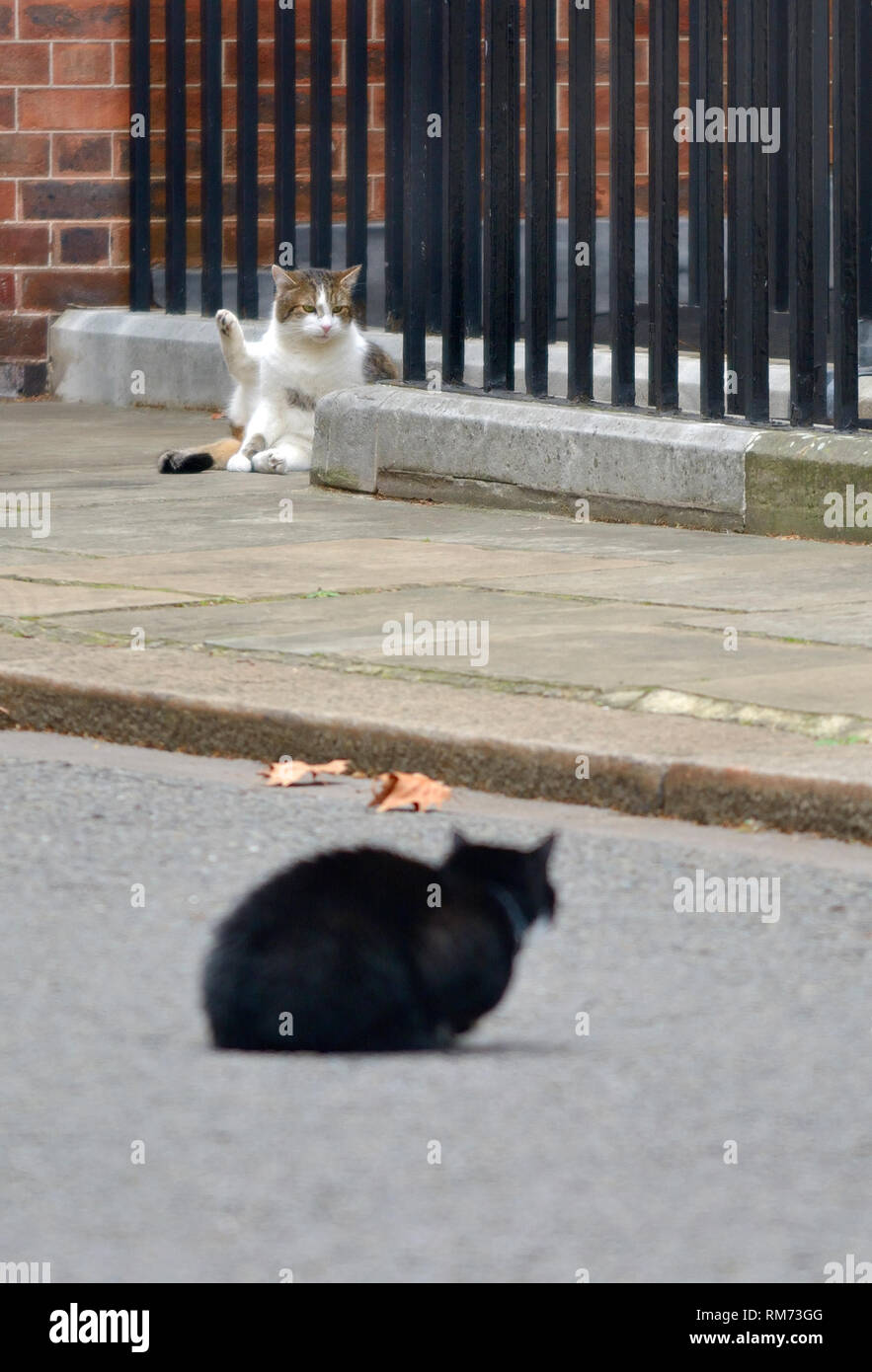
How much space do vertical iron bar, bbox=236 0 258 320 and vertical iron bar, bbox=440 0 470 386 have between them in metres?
2.94

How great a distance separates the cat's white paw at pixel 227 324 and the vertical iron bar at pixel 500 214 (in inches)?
49.2

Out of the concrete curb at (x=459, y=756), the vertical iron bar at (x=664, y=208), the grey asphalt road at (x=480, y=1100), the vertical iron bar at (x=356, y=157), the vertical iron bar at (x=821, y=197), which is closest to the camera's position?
the grey asphalt road at (x=480, y=1100)

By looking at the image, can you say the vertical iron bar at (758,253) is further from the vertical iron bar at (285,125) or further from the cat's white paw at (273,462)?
the vertical iron bar at (285,125)

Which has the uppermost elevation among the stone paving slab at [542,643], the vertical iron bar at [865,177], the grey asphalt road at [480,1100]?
the vertical iron bar at [865,177]

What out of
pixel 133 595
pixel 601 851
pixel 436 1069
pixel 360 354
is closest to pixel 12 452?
pixel 360 354

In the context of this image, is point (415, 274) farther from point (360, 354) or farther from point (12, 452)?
point (12, 452)

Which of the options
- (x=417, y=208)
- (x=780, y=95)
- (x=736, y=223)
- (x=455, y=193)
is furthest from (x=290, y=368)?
(x=780, y=95)

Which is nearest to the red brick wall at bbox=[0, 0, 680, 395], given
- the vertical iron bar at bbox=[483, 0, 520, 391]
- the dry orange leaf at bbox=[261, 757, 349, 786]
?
the vertical iron bar at bbox=[483, 0, 520, 391]

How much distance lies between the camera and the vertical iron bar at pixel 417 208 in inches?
417

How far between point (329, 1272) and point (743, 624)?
4.08 m

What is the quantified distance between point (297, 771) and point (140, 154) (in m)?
9.36

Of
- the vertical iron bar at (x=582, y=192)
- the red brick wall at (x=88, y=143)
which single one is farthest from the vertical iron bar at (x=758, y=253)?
the red brick wall at (x=88, y=143)

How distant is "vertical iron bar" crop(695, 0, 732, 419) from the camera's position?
30.1ft

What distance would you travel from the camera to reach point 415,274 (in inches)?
423
